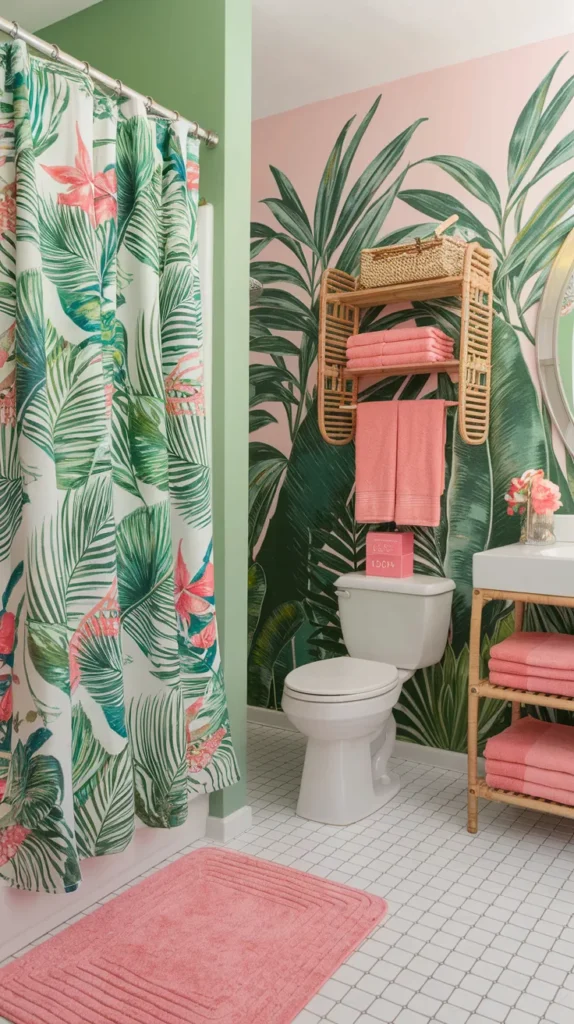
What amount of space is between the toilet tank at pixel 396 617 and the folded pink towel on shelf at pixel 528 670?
0.38 meters

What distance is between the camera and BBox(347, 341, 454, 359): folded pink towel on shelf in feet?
9.07

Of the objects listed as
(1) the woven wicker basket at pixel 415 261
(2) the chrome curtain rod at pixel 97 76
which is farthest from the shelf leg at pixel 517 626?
Result: (2) the chrome curtain rod at pixel 97 76

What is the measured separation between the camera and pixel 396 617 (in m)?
2.86

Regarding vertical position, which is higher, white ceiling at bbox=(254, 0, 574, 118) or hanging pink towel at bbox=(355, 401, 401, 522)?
white ceiling at bbox=(254, 0, 574, 118)

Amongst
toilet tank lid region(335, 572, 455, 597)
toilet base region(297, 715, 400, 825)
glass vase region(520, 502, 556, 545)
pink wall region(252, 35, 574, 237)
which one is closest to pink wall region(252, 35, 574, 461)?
pink wall region(252, 35, 574, 237)

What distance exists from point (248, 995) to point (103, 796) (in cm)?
55

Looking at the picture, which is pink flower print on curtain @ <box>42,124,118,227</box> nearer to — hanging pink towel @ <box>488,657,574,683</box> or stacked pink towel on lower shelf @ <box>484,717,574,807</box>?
hanging pink towel @ <box>488,657,574,683</box>

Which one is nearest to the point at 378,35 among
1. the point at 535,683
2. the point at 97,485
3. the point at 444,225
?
the point at 444,225

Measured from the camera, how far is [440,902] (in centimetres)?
209

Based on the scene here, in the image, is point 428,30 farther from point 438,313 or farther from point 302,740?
point 302,740

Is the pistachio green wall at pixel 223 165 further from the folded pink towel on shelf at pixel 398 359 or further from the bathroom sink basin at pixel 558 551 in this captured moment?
the bathroom sink basin at pixel 558 551

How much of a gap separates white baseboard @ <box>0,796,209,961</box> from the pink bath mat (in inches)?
1.9

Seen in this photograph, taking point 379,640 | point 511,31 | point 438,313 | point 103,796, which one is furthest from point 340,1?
point 103,796

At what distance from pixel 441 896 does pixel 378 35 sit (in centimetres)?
269
